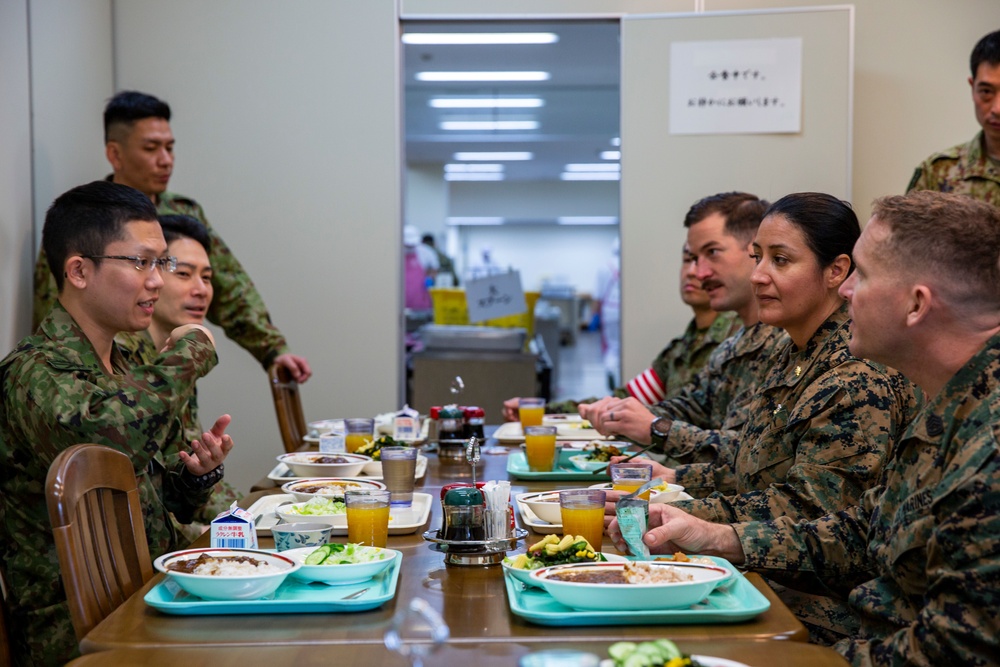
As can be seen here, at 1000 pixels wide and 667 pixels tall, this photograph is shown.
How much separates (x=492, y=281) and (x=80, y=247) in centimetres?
351

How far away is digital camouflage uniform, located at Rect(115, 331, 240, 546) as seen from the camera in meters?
2.54

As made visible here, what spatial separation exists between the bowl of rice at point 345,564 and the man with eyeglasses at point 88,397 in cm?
59

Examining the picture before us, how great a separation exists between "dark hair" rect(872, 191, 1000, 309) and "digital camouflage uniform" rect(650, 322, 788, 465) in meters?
0.91

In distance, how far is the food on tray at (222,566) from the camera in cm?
152

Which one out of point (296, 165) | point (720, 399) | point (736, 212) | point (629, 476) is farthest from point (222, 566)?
point (296, 165)

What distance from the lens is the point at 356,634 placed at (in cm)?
138

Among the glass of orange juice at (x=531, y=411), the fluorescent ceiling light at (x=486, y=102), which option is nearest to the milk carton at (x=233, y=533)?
the glass of orange juice at (x=531, y=411)

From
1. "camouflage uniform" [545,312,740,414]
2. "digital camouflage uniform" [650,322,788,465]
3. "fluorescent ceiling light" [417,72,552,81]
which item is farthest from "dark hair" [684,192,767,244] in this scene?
"fluorescent ceiling light" [417,72,552,81]

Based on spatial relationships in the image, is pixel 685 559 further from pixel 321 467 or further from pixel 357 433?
pixel 357 433

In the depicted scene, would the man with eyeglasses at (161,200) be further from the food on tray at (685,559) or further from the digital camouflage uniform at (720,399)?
the food on tray at (685,559)

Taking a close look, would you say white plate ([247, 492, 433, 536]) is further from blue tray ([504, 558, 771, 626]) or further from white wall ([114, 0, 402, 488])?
white wall ([114, 0, 402, 488])

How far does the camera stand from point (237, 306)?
4293mm

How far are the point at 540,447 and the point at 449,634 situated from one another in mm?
1234

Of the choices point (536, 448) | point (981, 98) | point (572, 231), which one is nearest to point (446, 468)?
point (536, 448)
